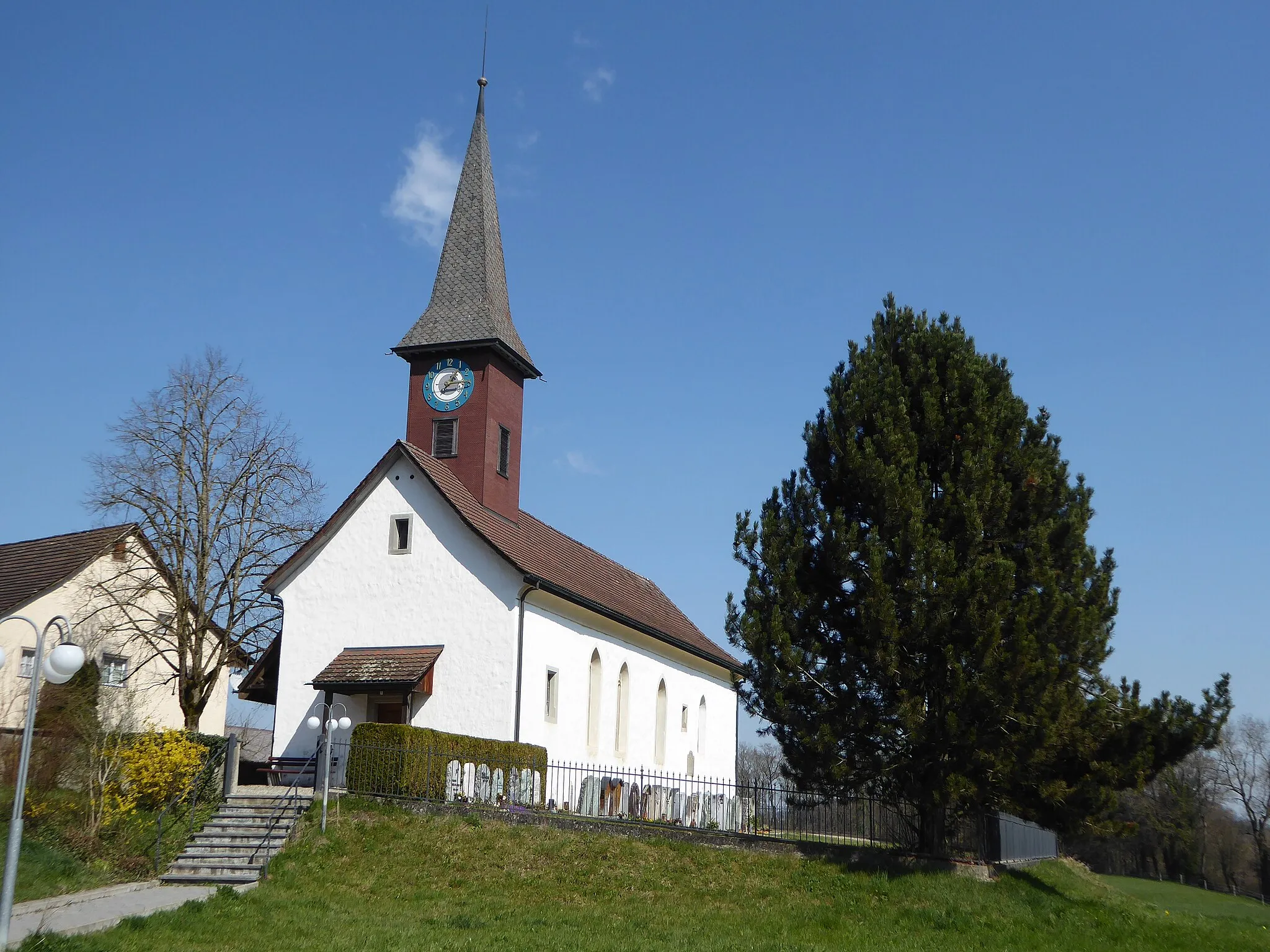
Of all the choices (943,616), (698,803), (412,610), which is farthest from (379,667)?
(943,616)

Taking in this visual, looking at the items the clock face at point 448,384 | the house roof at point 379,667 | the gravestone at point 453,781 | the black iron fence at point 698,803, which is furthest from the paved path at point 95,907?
the clock face at point 448,384

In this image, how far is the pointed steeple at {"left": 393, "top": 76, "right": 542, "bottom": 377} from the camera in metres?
31.7

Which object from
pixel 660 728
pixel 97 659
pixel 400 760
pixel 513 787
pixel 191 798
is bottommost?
pixel 191 798

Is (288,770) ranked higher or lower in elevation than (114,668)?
lower

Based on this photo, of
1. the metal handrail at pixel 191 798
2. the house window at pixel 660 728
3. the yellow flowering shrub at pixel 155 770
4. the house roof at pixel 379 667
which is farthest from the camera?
the house window at pixel 660 728

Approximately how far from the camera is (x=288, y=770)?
84.5 feet

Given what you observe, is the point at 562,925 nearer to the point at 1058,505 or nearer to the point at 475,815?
the point at 475,815

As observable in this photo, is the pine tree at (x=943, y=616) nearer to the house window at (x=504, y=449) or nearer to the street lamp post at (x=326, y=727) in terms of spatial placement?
the street lamp post at (x=326, y=727)

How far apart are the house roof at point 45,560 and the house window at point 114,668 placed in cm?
281

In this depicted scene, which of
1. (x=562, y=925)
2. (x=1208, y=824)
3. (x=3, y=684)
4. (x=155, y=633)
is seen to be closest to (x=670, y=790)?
(x=562, y=925)

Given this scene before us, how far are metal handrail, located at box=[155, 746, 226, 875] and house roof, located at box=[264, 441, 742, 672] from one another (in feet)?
23.7

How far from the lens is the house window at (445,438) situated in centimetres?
3094

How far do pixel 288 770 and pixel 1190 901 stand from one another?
27.2 m

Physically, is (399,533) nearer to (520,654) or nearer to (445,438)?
(445,438)
